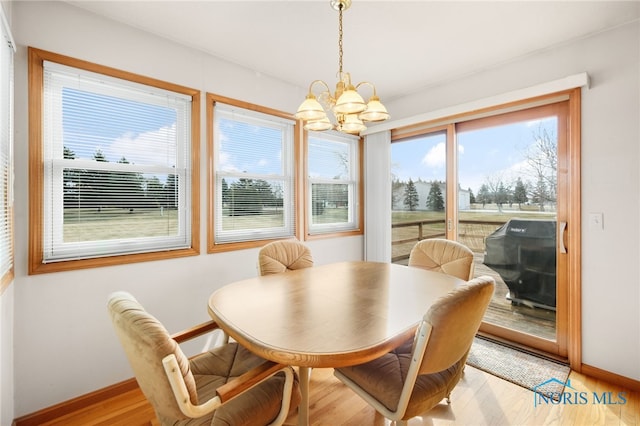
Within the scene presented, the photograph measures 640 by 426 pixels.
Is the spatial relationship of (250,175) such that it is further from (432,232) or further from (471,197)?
(471,197)

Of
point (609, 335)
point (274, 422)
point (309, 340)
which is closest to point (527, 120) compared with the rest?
point (609, 335)

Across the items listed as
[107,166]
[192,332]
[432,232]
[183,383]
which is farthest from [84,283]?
[432,232]

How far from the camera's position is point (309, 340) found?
1.11 m

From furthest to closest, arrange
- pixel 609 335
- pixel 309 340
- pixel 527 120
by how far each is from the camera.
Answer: pixel 527 120, pixel 609 335, pixel 309 340

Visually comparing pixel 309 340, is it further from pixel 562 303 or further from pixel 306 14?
pixel 562 303

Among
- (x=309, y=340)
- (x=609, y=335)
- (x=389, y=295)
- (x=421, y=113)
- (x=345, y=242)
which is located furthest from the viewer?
(x=345, y=242)

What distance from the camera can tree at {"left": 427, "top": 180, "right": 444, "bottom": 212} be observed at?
127 inches

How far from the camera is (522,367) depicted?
2312mm

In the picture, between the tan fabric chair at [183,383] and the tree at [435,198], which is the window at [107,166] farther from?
the tree at [435,198]

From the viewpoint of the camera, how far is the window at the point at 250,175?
259 centimetres

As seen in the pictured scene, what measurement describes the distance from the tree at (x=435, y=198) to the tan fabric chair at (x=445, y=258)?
0.94 meters

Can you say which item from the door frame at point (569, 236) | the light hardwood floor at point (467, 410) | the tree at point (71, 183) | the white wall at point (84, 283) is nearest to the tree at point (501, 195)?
the door frame at point (569, 236)

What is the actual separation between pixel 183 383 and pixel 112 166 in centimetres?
172

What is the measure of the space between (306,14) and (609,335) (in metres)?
3.18
